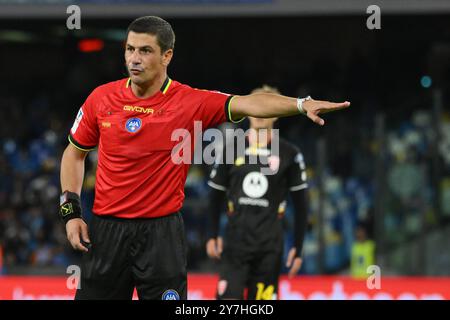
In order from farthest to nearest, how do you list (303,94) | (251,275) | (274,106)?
(303,94) → (251,275) → (274,106)

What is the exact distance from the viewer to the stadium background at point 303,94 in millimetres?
13008

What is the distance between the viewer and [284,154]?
7441 millimetres

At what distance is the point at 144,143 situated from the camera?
4797 millimetres

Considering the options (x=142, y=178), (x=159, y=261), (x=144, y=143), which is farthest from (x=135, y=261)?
(x=144, y=143)

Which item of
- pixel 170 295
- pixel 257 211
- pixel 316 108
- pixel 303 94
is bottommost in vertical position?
pixel 170 295

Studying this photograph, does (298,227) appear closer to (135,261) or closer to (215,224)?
(215,224)

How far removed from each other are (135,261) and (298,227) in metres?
3.05

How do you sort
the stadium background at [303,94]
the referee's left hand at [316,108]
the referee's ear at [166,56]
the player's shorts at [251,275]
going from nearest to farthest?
the referee's left hand at [316,108] → the referee's ear at [166,56] → the player's shorts at [251,275] → the stadium background at [303,94]

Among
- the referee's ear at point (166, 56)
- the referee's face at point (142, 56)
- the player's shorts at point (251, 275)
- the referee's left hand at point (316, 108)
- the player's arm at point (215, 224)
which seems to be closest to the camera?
the referee's left hand at point (316, 108)

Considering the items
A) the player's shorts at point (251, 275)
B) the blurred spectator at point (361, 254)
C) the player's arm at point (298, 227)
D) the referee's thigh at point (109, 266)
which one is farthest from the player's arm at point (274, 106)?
the blurred spectator at point (361, 254)

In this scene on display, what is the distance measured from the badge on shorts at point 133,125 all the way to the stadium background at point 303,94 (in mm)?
7589

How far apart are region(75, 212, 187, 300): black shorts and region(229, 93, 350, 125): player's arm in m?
0.67

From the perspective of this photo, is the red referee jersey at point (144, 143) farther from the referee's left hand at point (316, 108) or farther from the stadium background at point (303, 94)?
the stadium background at point (303, 94)
